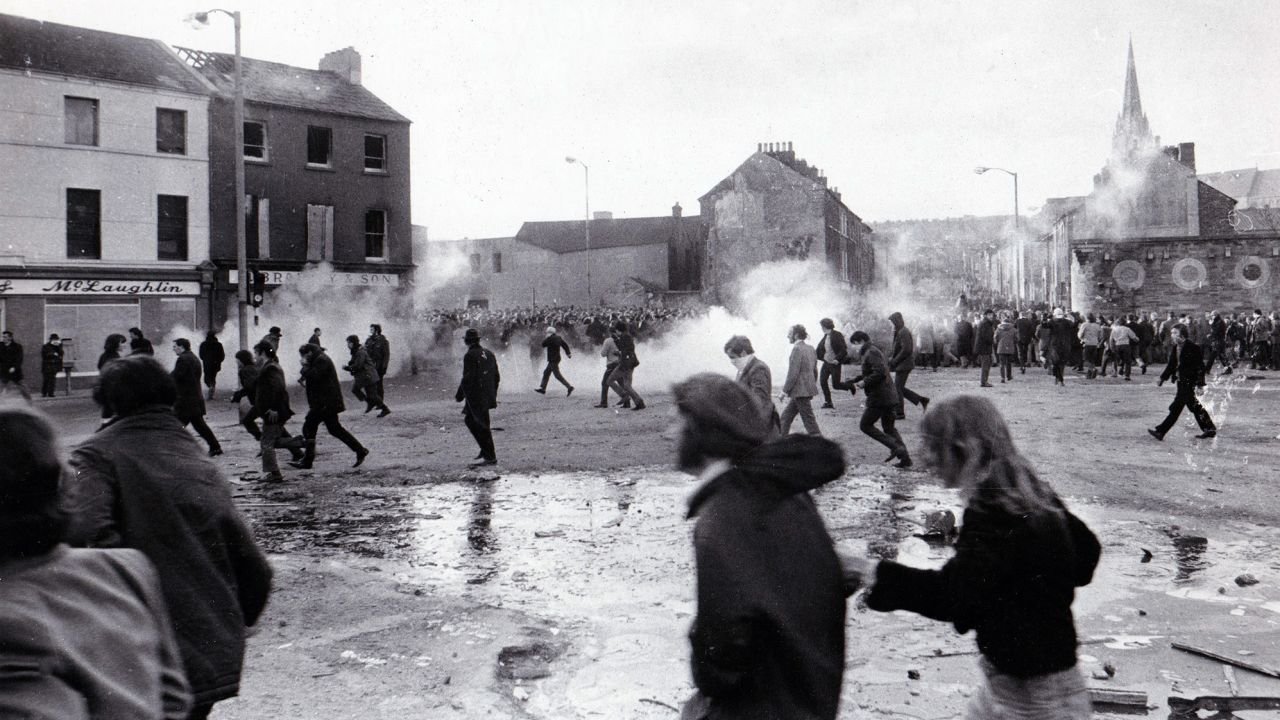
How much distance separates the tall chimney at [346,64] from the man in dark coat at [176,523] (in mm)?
34777

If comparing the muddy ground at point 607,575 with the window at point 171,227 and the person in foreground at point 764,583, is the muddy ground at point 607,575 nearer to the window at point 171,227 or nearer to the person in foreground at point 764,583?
the person in foreground at point 764,583

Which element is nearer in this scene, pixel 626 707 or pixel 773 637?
pixel 773 637

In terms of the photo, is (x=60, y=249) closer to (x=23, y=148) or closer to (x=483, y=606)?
(x=23, y=148)

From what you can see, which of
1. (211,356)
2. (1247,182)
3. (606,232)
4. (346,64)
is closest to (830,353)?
(211,356)

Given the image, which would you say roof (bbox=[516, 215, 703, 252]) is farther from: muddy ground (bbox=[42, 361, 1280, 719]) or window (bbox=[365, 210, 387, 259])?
muddy ground (bbox=[42, 361, 1280, 719])

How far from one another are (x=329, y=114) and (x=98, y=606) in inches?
1296

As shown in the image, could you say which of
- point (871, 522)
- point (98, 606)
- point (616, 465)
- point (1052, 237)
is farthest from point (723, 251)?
point (98, 606)

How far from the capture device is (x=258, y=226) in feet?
100

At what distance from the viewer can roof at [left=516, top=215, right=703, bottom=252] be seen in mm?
63719

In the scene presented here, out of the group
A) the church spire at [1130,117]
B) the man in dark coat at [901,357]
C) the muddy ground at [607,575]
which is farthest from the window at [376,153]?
the church spire at [1130,117]

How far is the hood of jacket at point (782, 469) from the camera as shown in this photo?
2.41 metres

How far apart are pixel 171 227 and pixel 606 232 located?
128 ft

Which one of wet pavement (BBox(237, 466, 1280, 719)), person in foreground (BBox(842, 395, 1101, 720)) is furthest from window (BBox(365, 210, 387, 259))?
person in foreground (BBox(842, 395, 1101, 720))

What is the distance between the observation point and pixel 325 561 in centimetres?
739
